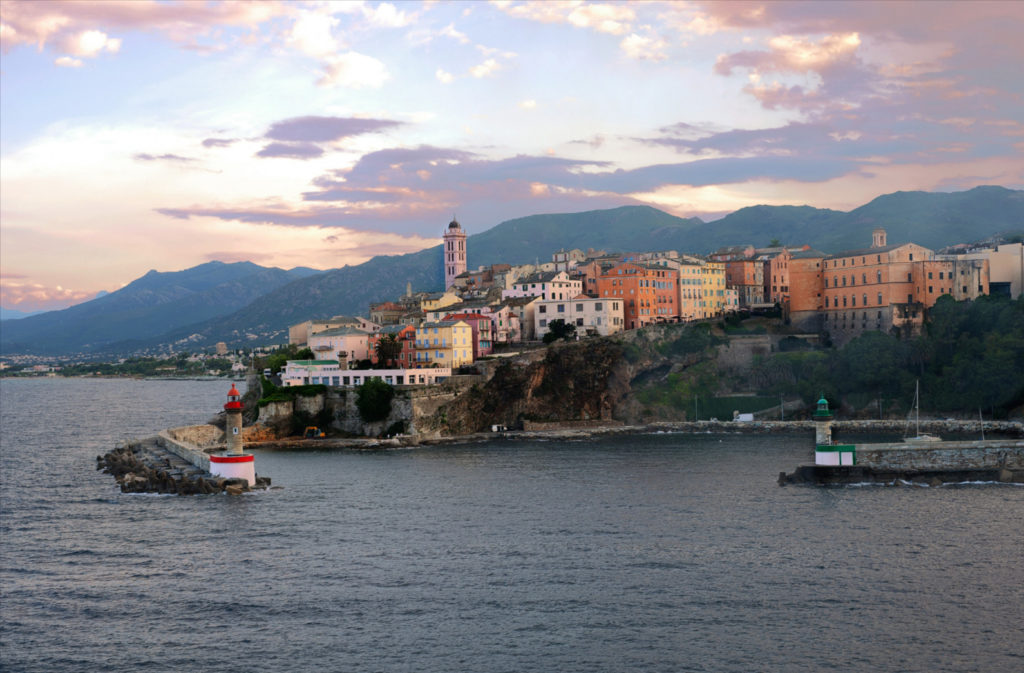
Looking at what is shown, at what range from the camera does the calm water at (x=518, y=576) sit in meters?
23.1

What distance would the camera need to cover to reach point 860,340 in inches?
3078

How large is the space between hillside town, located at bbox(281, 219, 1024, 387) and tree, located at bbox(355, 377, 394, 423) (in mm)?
2392

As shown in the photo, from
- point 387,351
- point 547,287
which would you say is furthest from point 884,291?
point 387,351

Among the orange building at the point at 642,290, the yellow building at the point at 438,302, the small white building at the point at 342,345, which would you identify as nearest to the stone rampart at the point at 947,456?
the orange building at the point at 642,290

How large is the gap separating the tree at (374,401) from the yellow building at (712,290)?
3615cm

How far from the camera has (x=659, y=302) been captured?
293ft

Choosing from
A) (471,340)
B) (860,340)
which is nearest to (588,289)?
(471,340)

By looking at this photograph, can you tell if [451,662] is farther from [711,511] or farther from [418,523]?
[711,511]

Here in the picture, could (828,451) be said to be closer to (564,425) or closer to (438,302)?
(564,425)

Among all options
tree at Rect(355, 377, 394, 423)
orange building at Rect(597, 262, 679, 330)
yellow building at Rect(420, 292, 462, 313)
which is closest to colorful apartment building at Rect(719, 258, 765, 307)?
orange building at Rect(597, 262, 679, 330)

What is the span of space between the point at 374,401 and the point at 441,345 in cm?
941

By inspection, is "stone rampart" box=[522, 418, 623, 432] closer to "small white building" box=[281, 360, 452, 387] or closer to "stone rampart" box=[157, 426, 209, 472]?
"small white building" box=[281, 360, 452, 387]

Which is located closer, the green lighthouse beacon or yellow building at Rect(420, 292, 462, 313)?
the green lighthouse beacon

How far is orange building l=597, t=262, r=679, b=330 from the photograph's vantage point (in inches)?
3465
